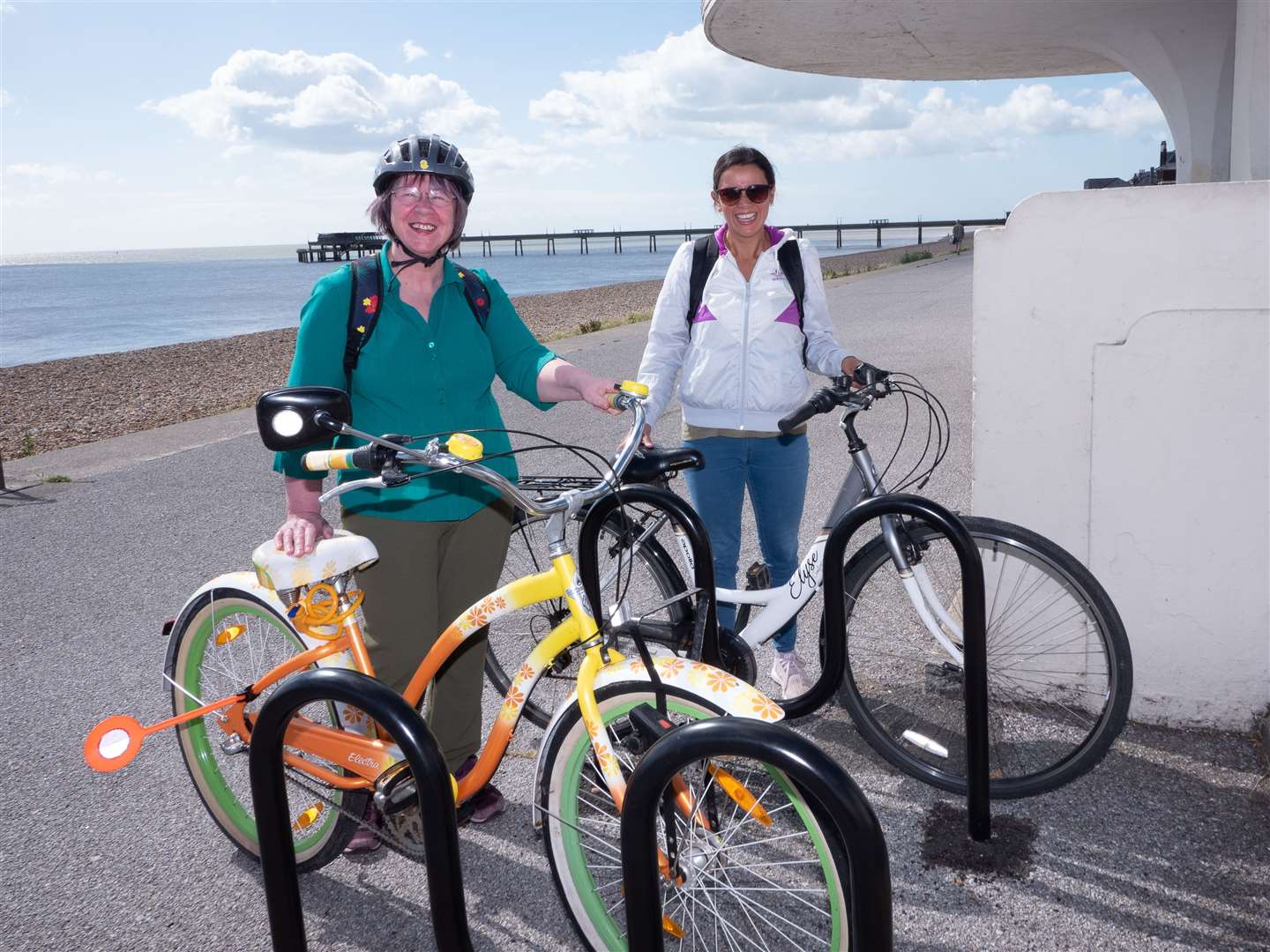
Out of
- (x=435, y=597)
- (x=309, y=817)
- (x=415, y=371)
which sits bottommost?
(x=309, y=817)

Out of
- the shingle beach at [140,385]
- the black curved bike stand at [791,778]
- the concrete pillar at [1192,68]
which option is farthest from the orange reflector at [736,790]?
the shingle beach at [140,385]

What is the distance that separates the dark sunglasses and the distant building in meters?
3.69

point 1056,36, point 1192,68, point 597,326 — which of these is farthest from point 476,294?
point 597,326

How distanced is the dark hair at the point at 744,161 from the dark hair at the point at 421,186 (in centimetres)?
114

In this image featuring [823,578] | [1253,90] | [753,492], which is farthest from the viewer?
[1253,90]

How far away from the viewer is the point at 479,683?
3.44 metres

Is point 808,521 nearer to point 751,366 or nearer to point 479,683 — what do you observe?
point 751,366

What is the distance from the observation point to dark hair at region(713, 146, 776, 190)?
383cm

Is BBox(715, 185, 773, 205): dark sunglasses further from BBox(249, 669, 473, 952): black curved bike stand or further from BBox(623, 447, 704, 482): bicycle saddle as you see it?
BBox(249, 669, 473, 952): black curved bike stand

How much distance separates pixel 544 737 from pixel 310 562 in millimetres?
761

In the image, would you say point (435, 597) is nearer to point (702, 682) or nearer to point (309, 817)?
point (309, 817)

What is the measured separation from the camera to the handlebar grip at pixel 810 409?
347 centimetres

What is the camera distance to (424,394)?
10.0ft

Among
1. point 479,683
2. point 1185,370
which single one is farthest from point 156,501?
point 1185,370
